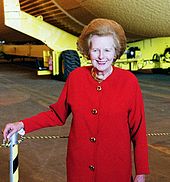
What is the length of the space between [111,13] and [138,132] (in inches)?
201

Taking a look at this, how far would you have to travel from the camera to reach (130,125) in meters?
1.95

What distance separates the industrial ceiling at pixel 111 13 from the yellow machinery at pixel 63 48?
0.24 meters

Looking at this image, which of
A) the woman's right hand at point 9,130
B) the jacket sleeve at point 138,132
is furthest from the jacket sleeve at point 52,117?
the jacket sleeve at point 138,132

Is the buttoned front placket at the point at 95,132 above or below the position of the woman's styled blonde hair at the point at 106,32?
below

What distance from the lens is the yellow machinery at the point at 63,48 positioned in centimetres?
818

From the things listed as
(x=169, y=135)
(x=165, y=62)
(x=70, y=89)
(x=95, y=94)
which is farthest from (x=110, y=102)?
(x=165, y=62)

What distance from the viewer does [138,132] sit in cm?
193

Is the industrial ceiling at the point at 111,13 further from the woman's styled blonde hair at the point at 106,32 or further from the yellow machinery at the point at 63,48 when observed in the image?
the woman's styled blonde hair at the point at 106,32

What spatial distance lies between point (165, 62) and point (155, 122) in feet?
14.4

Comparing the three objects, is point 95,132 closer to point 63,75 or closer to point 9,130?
point 9,130

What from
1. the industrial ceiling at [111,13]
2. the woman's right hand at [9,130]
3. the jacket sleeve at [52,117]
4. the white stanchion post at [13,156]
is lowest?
the white stanchion post at [13,156]

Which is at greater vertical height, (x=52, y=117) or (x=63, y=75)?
(x=52, y=117)

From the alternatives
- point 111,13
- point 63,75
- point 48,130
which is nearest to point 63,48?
point 63,75

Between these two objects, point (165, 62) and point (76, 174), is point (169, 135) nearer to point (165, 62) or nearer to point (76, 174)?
point (76, 174)
